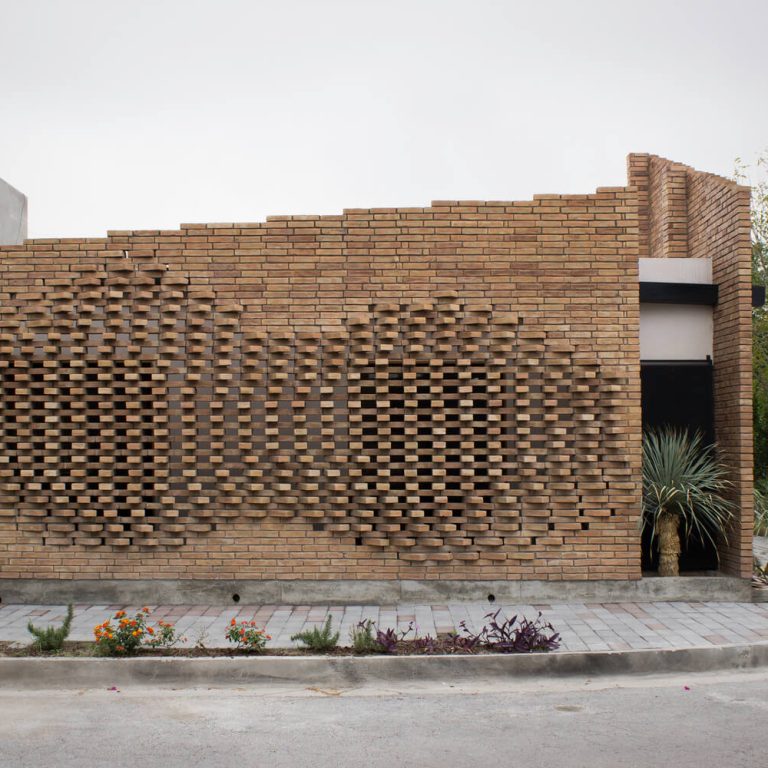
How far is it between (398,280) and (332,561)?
3.15 meters

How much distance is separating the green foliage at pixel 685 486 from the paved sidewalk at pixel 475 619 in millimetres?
973

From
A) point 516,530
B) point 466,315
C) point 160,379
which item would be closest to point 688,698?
point 516,530

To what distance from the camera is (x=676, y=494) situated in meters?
8.71

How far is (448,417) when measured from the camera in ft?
29.0

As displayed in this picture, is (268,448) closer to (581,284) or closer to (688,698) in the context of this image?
(581,284)

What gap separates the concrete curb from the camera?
6.36 m

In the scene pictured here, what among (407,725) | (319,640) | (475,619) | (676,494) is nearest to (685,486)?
(676,494)

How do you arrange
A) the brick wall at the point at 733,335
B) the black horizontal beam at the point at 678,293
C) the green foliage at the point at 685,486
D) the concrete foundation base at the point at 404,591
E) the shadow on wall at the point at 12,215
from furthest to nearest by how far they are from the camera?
the shadow on wall at the point at 12,215 → the black horizontal beam at the point at 678,293 → the brick wall at the point at 733,335 → the green foliage at the point at 685,486 → the concrete foundation base at the point at 404,591

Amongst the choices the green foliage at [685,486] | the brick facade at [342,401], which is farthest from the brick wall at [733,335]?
the green foliage at [685,486]

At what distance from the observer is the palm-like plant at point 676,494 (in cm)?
872

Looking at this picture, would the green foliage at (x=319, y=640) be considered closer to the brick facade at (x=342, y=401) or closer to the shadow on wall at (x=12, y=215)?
the brick facade at (x=342, y=401)

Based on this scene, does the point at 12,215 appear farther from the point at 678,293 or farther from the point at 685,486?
the point at 685,486

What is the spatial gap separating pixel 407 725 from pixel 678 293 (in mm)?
6101

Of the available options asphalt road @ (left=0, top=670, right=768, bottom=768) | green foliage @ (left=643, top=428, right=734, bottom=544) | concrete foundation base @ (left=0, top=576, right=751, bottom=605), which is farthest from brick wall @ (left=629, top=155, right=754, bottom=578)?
asphalt road @ (left=0, top=670, right=768, bottom=768)
